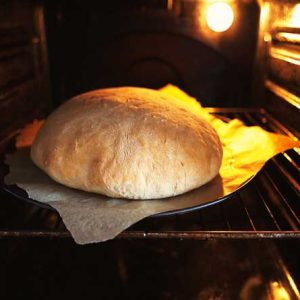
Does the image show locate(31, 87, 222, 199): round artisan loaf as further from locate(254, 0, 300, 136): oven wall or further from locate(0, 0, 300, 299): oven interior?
locate(254, 0, 300, 136): oven wall

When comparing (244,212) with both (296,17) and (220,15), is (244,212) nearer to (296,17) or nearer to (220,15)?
(296,17)

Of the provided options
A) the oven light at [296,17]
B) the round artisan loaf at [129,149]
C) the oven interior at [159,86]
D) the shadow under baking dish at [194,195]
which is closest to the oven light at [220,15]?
the oven interior at [159,86]

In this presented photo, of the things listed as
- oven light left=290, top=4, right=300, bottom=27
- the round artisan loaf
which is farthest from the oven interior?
the round artisan loaf

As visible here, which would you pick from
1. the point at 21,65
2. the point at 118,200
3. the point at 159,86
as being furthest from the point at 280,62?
the point at 21,65

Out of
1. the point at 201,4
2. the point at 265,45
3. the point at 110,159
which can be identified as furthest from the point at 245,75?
the point at 110,159

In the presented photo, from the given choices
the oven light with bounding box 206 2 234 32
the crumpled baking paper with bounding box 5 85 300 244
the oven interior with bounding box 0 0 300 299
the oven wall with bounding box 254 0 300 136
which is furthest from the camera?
the oven light with bounding box 206 2 234 32

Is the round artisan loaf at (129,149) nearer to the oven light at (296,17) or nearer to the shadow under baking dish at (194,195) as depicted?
the shadow under baking dish at (194,195)
